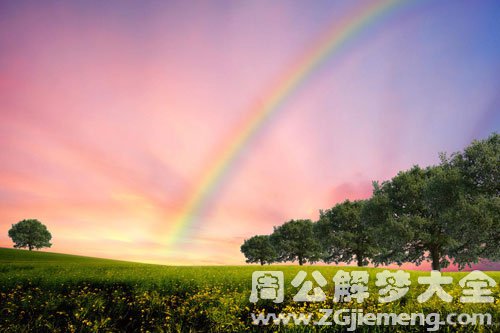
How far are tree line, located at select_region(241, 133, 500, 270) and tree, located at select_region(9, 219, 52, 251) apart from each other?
7973 cm

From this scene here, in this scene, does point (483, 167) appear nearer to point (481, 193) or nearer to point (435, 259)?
point (481, 193)

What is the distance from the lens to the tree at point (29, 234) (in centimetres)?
9035

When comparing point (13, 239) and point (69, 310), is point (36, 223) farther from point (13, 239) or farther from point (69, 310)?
point (69, 310)

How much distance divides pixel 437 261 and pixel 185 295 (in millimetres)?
36244

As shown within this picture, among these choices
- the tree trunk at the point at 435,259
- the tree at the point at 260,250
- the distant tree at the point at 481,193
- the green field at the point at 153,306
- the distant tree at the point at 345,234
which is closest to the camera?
the green field at the point at 153,306

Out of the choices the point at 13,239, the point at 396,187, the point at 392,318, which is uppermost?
the point at 396,187

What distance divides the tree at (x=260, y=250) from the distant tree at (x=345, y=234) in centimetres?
2358

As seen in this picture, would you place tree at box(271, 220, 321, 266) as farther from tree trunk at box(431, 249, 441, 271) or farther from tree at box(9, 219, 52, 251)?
tree at box(9, 219, 52, 251)

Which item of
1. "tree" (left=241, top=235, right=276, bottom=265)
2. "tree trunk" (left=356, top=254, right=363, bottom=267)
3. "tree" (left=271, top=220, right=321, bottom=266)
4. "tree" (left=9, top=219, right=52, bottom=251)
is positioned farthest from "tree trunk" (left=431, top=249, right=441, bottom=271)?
"tree" (left=9, top=219, right=52, bottom=251)

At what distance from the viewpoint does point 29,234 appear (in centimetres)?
9106

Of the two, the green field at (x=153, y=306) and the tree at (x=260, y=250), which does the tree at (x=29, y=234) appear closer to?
the tree at (x=260, y=250)

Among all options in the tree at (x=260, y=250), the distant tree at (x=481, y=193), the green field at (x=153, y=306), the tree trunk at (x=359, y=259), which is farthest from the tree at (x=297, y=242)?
the green field at (x=153, y=306)

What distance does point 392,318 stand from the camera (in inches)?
401

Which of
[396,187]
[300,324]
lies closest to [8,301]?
[300,324]
